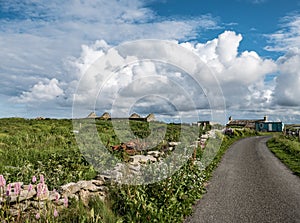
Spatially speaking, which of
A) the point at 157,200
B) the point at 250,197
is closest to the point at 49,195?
the point at 157,200

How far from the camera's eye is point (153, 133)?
677 inches

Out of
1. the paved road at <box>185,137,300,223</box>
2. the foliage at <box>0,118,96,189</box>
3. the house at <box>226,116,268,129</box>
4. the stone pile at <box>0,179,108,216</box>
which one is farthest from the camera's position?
the house at <box>226,116,268,129</box>

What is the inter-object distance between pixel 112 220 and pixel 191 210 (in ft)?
8.41

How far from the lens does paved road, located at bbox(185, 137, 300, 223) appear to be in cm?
767

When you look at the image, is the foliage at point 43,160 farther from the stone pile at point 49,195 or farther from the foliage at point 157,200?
the foliage at point 157,200

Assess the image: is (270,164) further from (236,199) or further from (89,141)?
(89,141)

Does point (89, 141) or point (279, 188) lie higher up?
point (89, 141)

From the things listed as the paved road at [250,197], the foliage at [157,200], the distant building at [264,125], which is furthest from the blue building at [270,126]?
the foliage at [157,200]

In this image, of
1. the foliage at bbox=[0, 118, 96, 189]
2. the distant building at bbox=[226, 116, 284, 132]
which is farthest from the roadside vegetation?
the distant building at bbox=[226, 116, 284, 132]

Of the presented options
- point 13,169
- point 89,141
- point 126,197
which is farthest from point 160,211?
point 89,141

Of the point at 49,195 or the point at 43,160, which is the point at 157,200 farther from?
the point at 43,160

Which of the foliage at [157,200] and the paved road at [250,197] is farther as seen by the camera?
the paved road at [250,197]

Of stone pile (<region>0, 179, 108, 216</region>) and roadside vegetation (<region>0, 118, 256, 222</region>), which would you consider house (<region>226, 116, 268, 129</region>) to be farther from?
stone pile (<region>0, 179, 108, 216</region>)

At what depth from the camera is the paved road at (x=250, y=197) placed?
302 inches
